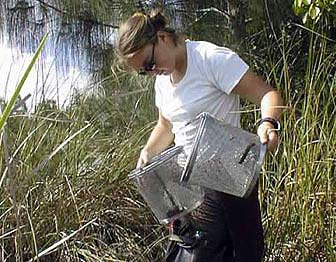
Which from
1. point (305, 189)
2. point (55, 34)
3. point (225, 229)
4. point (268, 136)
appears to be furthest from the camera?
point (55, 34)

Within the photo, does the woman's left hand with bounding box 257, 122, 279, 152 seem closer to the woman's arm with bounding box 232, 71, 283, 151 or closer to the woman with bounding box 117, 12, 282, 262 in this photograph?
the woman's arm with bounding box 232, 71, 283, 151

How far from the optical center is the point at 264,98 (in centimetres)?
238

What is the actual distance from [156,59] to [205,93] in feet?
0.59

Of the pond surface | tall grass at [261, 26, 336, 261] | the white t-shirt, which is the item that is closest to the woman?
the white t-shirt

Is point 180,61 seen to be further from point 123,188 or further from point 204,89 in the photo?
point 123,188

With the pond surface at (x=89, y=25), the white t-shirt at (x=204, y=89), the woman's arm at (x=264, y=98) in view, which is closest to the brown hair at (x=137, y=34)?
the white t-shirt at (x=204, y=89)

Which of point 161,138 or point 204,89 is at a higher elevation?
point 204,89

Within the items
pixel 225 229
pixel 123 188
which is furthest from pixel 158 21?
pixel 123 188

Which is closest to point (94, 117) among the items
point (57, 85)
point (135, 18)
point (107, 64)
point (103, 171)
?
point (57, 85)

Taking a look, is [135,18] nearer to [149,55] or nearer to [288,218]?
[149,55]

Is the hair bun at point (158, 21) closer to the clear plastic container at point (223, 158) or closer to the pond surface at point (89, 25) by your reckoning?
the clear plastic container at point (223, 158)

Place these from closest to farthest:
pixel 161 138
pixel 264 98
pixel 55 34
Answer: pixel 264 98
pixel 161 138
pixel 55 34

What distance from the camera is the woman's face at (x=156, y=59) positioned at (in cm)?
246

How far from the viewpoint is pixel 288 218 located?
3.18 meters
